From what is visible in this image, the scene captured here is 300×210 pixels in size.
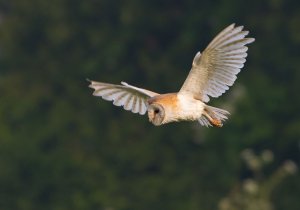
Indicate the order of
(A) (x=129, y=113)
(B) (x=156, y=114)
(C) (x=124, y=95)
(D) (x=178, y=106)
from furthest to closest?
(A) (x=129, y=113), (C) (x=124, y=95), (D) (x=178, y=106), (B) (x=156, y=114)

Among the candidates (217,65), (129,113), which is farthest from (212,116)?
(129,113)

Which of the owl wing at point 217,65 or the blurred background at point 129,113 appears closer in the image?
the owl wing at point 217,65

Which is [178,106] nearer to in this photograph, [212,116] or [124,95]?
[212,116]

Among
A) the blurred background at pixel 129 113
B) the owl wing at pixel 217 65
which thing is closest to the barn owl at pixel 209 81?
the owl wing at pixel 217 65

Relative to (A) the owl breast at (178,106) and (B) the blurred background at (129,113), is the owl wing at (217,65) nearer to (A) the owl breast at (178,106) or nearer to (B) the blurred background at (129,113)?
(A) the owl breast at (178,106)

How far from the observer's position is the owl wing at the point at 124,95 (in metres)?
8.80

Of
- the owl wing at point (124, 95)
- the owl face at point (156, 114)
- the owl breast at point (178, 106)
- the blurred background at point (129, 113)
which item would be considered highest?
the blurred background at point (129, 113)

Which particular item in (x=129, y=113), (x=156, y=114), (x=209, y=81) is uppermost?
(x=129, y=113)

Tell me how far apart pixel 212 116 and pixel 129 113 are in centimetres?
1933

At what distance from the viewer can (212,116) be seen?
8539 millimetres

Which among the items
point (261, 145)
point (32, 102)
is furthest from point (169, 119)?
point (32, 102)

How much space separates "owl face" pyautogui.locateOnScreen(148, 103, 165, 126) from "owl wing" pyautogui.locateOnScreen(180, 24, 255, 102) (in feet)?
0.96

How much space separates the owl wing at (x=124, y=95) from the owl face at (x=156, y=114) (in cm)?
57

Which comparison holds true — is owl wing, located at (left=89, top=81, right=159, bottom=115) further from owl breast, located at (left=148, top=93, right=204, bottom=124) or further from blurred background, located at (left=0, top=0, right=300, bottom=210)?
blurred background, located at (left=0, top=0, right=300, bottom=210)
